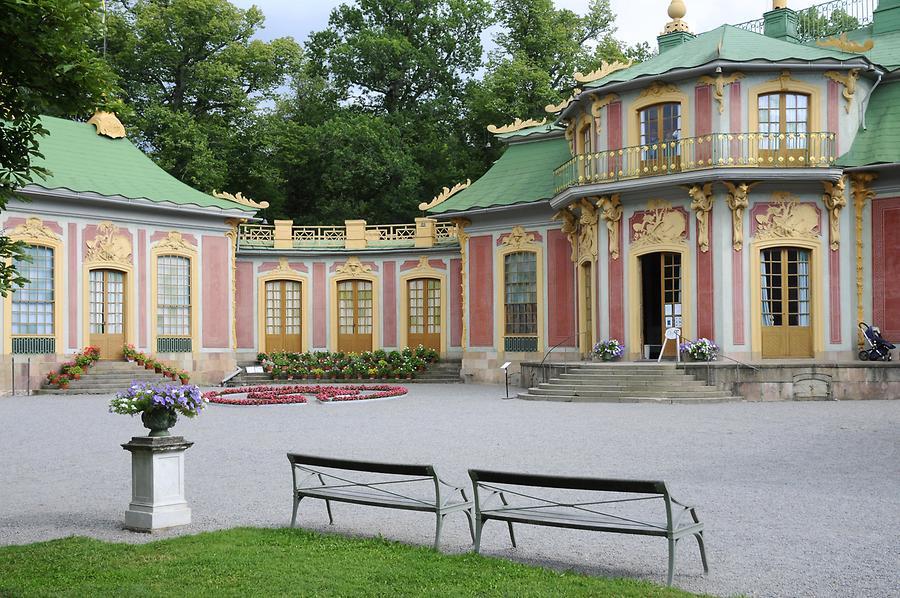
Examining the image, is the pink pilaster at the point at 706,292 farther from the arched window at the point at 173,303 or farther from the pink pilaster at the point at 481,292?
the arched window at the point at 173,303

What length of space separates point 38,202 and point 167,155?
11510mm

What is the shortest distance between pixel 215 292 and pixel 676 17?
14205mm

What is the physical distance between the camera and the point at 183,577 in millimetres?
5875

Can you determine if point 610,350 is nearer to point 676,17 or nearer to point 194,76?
point 676,17

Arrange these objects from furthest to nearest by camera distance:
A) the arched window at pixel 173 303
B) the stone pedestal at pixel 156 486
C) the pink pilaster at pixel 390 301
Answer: the pink pilaster at pixel 390 301
the arched window at pixel 173 303
the stone pedestal at pixel 156 486

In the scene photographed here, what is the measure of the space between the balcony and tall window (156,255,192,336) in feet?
9.98

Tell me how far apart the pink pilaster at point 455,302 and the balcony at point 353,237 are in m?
0.82

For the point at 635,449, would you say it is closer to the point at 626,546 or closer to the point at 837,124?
the point at 626,546

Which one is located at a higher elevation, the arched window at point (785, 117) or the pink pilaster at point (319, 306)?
the arched window at point (785, 117)

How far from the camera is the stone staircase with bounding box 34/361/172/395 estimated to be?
22.8m

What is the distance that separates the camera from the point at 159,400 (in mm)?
7656

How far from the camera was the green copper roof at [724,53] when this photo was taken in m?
20.4

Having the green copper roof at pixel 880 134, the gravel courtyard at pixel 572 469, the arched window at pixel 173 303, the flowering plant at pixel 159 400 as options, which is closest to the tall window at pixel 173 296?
the arched window at pixel 173 303

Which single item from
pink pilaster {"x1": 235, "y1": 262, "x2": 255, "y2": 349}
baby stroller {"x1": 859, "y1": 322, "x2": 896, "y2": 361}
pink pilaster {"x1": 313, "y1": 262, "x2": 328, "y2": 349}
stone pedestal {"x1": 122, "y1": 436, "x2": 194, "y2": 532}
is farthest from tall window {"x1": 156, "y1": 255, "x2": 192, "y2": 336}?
stone pedestal {"x1": 122, "y1": 436, "x2": 194, "y2": 532}
